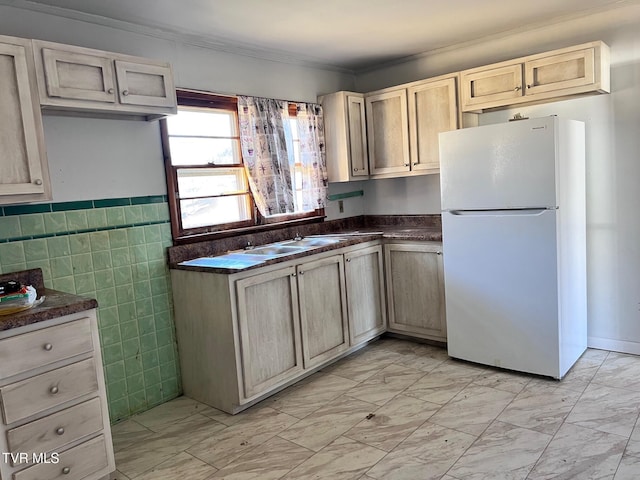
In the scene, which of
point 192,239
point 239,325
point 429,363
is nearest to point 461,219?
point 429,363

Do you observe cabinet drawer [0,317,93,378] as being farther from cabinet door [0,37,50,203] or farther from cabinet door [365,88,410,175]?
cabinet door [365,88,410,175]

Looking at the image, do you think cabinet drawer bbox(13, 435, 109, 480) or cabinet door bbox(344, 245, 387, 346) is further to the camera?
cabinet door bbox(344, 245, 387, 346)

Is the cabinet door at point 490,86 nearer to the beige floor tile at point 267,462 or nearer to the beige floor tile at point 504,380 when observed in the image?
the beige floor tile at point 504,380

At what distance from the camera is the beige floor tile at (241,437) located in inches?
92.7

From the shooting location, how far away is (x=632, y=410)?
249 centimetres

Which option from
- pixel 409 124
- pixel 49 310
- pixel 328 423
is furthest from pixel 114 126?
pixel 409 124

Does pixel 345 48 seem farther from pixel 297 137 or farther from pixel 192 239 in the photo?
pixel 192 239

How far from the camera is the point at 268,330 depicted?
286cm

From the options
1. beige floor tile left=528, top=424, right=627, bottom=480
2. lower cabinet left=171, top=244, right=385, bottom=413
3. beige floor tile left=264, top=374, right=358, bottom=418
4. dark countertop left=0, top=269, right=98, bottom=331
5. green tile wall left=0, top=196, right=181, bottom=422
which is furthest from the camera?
beige floor tile left=264, top=374, right=358, bottom=418

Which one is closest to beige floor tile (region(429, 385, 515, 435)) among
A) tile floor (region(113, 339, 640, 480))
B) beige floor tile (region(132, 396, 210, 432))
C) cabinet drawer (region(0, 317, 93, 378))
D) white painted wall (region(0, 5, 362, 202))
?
tile floor (region(113, 339, 640, 480))

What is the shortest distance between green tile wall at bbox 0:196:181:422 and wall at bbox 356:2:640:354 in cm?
273

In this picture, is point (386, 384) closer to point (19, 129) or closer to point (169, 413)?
point (169, 413)

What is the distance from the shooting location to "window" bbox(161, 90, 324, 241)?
9.88 feet

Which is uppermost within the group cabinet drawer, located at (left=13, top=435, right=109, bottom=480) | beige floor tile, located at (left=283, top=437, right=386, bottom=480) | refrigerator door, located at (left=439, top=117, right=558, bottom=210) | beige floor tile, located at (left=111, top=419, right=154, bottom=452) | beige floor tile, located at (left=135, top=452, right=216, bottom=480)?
refrigerator door, located at (left=439, top=117, right=558, bottom=210)
